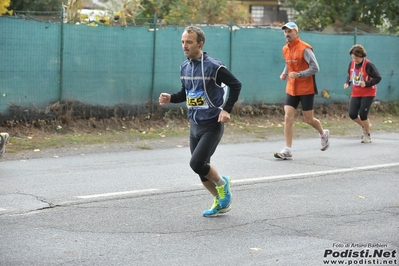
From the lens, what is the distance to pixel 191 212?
25.4 feet

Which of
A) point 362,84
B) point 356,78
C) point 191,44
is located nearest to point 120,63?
point 356,78

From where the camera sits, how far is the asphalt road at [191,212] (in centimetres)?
611

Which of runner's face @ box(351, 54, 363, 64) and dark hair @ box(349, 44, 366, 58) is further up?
dark hair @ box(349, 44, 366, 58)

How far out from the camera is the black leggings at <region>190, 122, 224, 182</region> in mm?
7414

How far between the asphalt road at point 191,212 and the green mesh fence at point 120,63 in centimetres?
276

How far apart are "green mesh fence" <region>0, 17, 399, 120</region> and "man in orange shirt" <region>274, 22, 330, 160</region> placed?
4294 mm

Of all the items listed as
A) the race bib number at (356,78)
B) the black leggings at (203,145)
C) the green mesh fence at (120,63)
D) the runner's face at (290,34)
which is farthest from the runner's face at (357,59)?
the black leggings at (203,145)

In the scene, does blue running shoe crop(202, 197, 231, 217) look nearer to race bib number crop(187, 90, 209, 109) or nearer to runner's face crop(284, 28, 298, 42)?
race bib number crop(187, 90, 209, 109)

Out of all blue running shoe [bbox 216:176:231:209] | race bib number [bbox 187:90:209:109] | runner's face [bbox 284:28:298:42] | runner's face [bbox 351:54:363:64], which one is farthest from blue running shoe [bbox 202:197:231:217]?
runner's face [bbox 351:54:363:64]

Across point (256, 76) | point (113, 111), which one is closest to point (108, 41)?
point (113, 111)

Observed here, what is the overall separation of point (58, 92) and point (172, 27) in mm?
2880

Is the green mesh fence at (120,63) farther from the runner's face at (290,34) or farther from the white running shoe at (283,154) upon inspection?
the white running shoe at (283,154)

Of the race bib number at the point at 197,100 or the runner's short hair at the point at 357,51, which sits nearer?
the race bib number at the point at 197,100

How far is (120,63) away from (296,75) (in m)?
4.69
